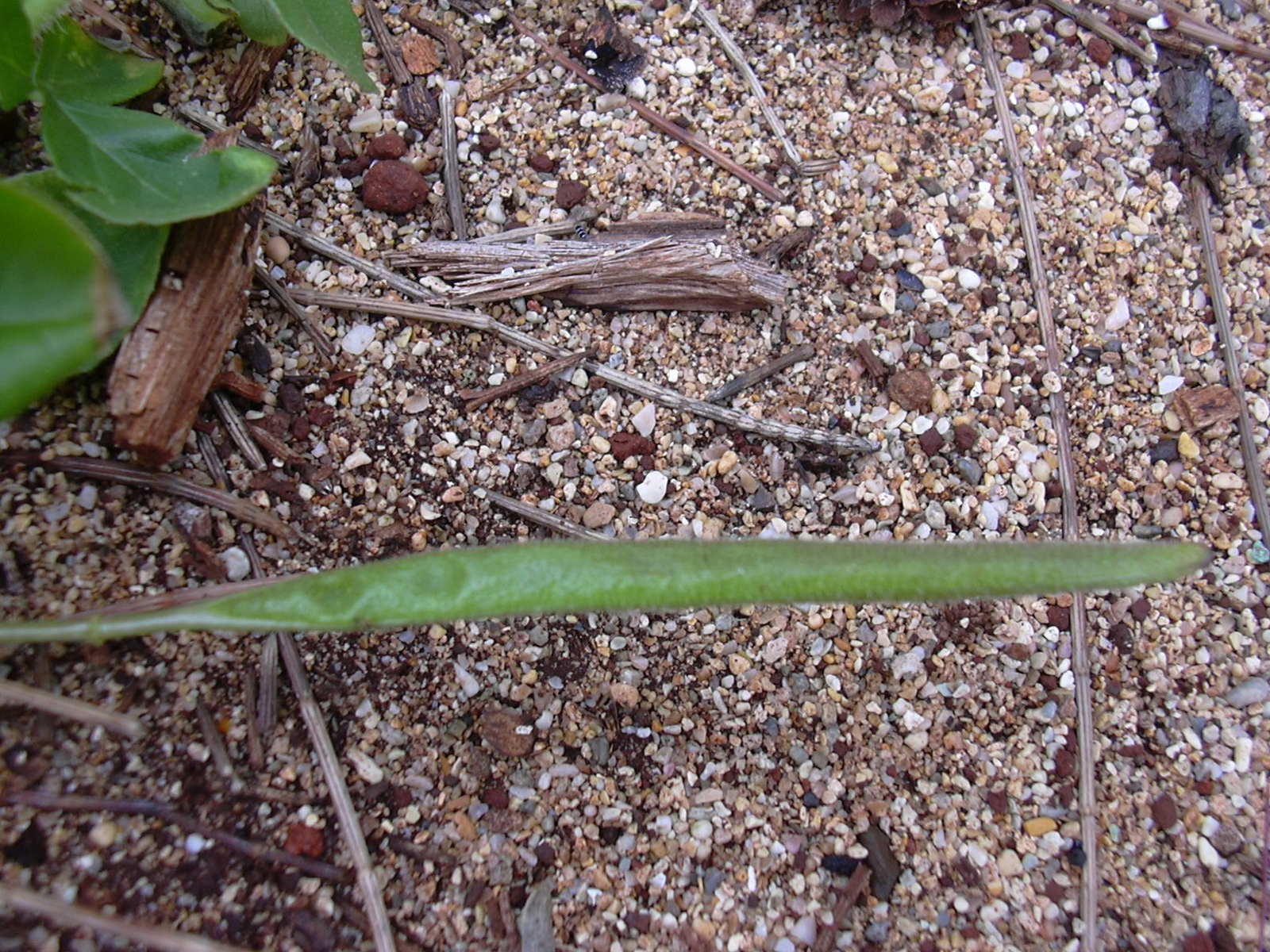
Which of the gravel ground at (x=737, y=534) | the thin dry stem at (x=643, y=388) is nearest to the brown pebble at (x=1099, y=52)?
the gravel ground at (x=737, y=534)

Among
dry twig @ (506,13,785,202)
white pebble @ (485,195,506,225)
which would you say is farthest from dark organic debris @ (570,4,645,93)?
white pebble @ (485,195,506,225)

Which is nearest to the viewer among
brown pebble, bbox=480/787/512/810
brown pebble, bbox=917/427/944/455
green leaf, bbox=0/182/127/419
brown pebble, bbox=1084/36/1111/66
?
green leaf, bbox=0/182/127/419

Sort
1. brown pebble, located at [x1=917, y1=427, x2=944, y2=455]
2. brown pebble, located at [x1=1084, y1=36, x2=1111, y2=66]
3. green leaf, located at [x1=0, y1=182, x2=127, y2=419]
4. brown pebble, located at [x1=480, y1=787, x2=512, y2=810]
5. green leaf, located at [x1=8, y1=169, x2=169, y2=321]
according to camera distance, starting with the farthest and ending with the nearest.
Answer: brown pebble, located at [x1=1084, y1=36, x2=1111, y2=66] < brown pebble, located at [x1=917, y1=427, x2=944, y2=455] < brown pebble, located at [x1=480, y1=787, x2=512, y2=810] < green leaf, located at [x1=8, y1=169, x2=169, y2=321] < green leaf, located at [x1=0, y1=182, x2=127, y2=419]

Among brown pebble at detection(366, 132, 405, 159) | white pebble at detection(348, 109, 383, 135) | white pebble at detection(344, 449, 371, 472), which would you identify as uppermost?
white pebble at detection(348, 109, 383, 135)

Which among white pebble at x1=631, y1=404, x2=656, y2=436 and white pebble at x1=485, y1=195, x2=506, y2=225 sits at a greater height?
white pebble at x1=485, y1=195, x2=506, y2=225

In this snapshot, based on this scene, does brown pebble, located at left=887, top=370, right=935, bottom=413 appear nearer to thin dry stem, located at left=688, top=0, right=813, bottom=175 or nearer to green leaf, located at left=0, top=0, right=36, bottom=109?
thin dry stem, located at left=688, top=0, right=813, bottom=175

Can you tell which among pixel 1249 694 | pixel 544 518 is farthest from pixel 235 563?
pixel 1249 694

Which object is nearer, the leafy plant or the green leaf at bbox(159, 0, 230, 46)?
the leafy plant

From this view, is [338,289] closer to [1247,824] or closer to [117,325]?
[117,325]

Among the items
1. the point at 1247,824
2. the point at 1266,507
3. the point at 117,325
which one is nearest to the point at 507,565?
the point at 117,325
